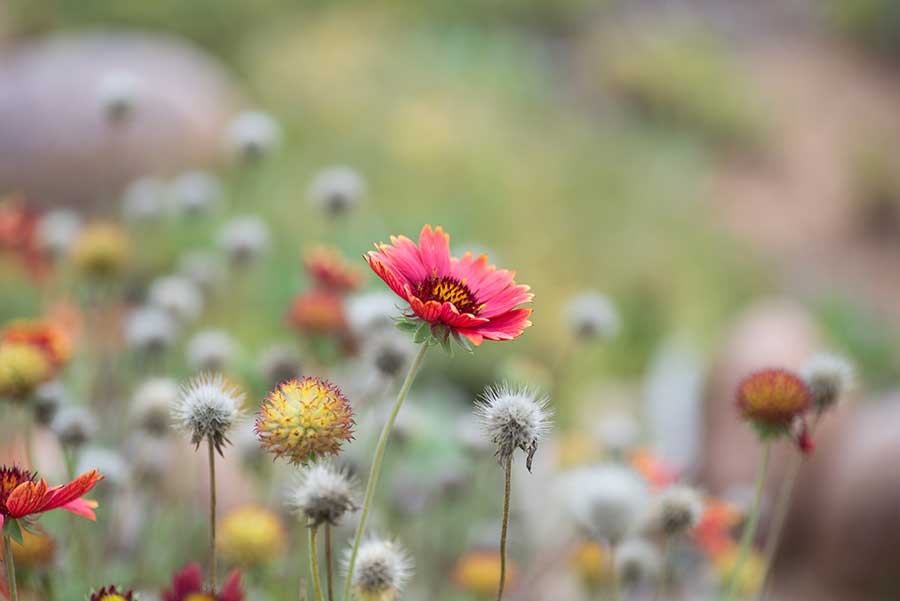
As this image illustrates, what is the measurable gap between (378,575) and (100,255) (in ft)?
3.69

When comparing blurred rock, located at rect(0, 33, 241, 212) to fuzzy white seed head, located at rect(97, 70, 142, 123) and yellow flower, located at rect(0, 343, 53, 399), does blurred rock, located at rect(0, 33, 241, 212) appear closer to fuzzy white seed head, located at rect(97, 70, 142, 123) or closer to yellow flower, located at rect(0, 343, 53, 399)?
fuzzy white seed head, located at rect(97, 70, 142, 123)

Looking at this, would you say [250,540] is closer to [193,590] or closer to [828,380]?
[193,590]

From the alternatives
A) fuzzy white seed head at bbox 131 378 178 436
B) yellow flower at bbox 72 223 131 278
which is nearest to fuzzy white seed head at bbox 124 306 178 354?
yellow flower at bbox 72 223 131 278

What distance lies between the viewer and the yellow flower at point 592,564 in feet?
5.52

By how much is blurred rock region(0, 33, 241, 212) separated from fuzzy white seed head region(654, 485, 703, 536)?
3.57 meters

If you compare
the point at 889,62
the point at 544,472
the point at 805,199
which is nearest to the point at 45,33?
the point at 544,472

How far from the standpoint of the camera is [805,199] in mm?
8086

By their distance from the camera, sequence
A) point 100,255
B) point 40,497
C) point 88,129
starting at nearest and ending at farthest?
point 40,497
point 100,255
point 88,129

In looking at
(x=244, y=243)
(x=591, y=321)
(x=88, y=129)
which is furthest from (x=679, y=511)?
(x=88, y=129)

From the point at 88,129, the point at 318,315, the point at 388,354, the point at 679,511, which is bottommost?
the point at 679,511

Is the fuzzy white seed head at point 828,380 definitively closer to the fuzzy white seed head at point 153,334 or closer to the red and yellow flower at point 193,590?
the red and yellow flower at point 193,590

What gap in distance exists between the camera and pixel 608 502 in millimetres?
1419

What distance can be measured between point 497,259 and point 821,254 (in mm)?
4087

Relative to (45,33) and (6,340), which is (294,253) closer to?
(6,340)
